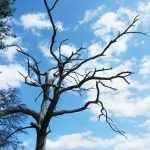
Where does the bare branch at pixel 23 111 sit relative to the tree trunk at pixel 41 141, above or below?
above

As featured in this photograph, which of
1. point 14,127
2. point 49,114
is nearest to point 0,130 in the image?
point 14,127

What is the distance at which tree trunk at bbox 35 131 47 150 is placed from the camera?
624 inches

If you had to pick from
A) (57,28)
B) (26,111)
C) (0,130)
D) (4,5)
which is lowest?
(26,111)

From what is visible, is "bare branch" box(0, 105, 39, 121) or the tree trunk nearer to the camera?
the tree trunk

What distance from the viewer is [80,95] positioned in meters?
18.1

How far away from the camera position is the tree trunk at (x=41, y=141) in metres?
15.9

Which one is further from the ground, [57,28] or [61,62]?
[57,28]

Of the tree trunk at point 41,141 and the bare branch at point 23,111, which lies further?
the bare branch at point 23,111

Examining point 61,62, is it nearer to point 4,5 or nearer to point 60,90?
point 60,90

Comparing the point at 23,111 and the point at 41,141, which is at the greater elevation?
the point at 23,111

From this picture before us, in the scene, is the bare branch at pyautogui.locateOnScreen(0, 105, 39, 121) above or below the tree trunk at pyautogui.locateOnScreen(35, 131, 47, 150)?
above

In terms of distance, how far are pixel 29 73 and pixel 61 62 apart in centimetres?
134

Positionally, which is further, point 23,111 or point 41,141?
point 23,111

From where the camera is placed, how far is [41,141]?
15.9 metres
